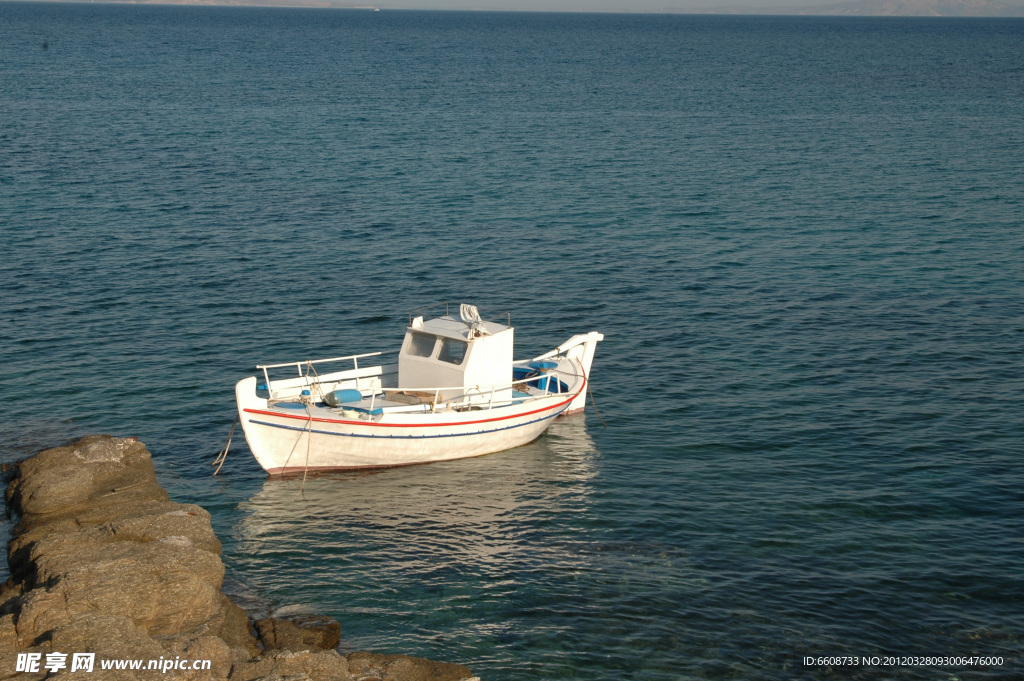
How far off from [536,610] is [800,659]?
5359mm

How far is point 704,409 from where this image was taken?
31.6 meters

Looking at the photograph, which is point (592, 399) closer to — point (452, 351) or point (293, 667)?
point (452, 351)

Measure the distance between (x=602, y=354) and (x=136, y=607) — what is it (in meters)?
22.0

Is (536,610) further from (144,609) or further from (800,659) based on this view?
(144,609)

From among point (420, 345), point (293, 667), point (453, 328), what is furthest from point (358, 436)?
point (293, 667)

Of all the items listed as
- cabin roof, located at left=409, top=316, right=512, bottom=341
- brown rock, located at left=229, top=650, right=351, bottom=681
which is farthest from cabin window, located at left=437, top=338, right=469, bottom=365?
brown rock, located at left=229, top=650, right=351, bottom=681

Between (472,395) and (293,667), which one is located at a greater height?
(472,395)

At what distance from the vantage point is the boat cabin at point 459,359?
29.1 meters

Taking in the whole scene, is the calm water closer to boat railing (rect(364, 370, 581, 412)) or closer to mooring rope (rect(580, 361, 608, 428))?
mooring rope (rect(580, 361, 608, 428))

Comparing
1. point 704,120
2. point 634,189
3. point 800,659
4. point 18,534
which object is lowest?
point 800,659

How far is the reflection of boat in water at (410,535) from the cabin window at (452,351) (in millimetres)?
3086

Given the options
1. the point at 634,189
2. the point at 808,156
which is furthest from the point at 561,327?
the point at 808,156

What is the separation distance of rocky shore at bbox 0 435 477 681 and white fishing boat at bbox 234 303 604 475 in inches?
160

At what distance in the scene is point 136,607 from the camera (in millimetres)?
17562
